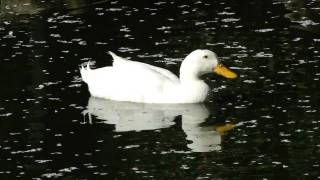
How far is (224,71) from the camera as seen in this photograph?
69.1 ft

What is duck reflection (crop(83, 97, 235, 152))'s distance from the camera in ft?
60.1

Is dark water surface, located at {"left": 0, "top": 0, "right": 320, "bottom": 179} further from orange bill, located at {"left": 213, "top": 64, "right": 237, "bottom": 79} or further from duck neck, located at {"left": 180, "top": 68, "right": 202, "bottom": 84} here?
duck neck, located at {"left": 180, "top": 68, "right": 202, "bottom": 84}

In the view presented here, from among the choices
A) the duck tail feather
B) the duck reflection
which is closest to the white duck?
the duck reflection

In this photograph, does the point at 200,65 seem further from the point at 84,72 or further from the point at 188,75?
the point at 84,72

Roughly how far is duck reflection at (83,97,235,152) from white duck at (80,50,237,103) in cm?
15

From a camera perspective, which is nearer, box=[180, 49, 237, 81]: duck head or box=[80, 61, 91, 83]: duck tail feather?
box=[180, 49, 237, 81]: duck head

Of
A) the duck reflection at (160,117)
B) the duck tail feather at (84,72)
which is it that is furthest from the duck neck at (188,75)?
the duck tail feather at (84,72)

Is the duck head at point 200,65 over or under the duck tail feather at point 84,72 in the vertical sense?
over

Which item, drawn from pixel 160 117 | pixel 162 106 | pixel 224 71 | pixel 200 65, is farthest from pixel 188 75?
pixel 160 117

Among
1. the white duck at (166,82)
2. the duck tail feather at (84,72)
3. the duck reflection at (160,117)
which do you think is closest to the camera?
the duck reflection at (160,117)

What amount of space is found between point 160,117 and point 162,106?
91 centimetres

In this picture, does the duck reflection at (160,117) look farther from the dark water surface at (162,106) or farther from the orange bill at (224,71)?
the orange bill at (224,71)

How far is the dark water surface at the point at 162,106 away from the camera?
1694 cm

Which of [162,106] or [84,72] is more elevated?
[84,72]
